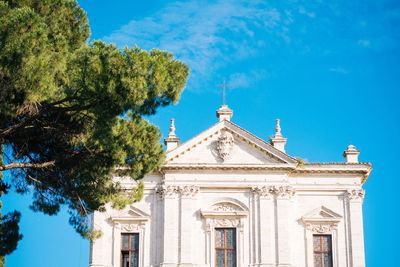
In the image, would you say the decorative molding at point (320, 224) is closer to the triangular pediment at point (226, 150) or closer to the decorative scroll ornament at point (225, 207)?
the triangular pediment at point (226, 150)

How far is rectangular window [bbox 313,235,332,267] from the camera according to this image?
96.0ft

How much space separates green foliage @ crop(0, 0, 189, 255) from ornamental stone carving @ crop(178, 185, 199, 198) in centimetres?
895

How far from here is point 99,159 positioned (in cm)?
1894

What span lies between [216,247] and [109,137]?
40.5 ft

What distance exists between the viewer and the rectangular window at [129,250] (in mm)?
29203

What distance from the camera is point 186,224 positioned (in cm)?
2903

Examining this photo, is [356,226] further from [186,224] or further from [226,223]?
[186,224]

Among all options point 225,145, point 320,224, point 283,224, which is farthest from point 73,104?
point 320,224

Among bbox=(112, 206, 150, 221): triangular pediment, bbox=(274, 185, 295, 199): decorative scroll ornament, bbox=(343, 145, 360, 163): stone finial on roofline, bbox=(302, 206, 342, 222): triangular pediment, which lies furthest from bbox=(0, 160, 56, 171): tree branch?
bbox=(343, 145, 360, 163): stone finial on roofline

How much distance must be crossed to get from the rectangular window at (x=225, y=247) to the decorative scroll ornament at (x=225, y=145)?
3.16 m

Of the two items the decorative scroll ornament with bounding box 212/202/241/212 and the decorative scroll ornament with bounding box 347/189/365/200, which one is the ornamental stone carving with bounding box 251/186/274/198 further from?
the decorative scroll ornament with bounding box 347/189/365/200

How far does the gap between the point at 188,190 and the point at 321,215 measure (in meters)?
5.89

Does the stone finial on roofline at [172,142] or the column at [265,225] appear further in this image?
the stone finial on roofline at [172,142]

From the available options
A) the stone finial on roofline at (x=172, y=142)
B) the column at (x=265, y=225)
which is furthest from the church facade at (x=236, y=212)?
the stone finial on roofline at (x=172, y=142)
